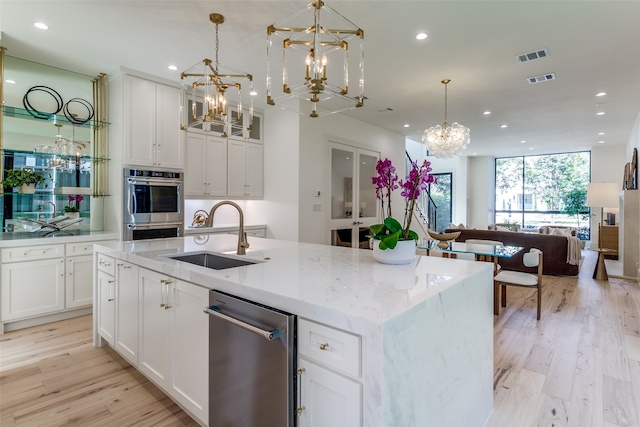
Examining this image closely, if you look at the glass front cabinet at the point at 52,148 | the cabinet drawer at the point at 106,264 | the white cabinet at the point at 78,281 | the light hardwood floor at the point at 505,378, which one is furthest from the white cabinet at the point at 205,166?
the light hardwood floor at the point at 505,378

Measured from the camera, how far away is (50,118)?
3.95 meters

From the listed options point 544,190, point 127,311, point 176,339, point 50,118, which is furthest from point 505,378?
point 544,190

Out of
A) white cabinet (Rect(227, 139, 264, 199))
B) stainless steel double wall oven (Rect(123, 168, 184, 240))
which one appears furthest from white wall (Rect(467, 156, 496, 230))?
stainless steel double wall oven (Rect(123, 168, 184, 240))

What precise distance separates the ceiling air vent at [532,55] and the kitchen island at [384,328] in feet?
9.58

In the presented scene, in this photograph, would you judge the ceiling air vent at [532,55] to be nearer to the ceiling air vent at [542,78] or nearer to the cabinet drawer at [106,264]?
the ceiling air vent at [542,78]

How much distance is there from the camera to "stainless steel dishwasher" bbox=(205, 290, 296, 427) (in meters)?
1.23

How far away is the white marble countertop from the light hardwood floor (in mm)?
928

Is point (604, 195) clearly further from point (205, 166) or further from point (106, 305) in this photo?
point (106, 305)

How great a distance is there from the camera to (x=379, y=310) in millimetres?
1084

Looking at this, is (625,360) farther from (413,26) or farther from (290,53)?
(290,53)

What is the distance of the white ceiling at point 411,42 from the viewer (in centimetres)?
271

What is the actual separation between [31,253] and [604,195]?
8431 mm

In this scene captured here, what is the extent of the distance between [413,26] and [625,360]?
338 cm

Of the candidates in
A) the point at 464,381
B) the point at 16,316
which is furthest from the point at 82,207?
the point at 464,381
